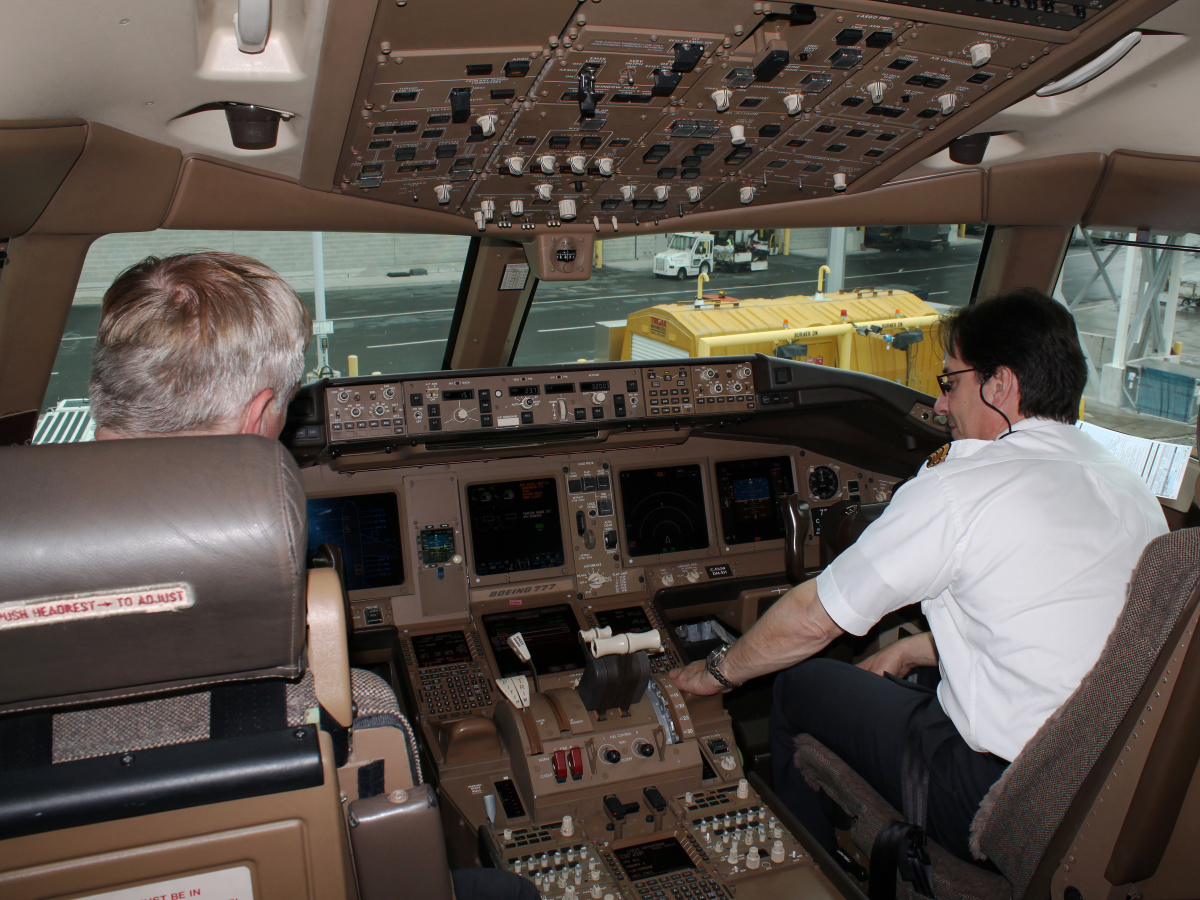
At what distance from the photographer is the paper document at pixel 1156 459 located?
3066 millimetres

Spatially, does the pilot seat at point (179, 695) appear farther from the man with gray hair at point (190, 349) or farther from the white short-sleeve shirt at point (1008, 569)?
the white short-sleeve shirt at point (1008, 569)

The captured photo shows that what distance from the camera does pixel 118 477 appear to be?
32.4 inches

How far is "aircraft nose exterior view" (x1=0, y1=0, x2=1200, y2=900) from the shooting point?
916 mm

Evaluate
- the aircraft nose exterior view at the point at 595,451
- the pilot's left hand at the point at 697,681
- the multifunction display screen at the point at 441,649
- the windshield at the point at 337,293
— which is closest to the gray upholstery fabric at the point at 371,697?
the aircraft nose exterior view at the point at 595,451

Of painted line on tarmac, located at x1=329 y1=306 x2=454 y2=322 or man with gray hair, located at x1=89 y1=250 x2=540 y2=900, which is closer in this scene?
man with gray hair, located at x1=89 y1=250 x2=540 y2=900

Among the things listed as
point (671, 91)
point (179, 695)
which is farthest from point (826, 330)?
point (179, 695)

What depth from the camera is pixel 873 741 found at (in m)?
1.91

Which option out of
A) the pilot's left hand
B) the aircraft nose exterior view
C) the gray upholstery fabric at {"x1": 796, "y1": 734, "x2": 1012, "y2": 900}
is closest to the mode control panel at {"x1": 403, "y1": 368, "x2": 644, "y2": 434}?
the aircraft nose exterior view

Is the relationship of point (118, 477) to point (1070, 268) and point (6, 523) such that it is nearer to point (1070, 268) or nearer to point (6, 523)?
point (6, 523)

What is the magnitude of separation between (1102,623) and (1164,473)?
6.31 ft

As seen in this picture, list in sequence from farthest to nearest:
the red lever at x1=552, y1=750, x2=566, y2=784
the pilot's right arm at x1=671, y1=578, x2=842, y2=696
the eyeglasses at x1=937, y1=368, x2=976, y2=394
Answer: the red lever at x1=552, y1=750, x2=566, y2=784
the eyeglasses at x1=937, y1=368, x2=976, y2=394
the pilot's right arm at x1=671, y1=578, x2=842, y2=696

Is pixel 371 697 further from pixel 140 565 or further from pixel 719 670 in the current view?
pixel 719 670

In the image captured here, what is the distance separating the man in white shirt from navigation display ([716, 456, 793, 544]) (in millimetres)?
1480

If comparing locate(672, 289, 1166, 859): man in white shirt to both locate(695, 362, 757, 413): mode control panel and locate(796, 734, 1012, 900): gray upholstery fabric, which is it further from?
locate(695, 362, 757, 413): mode control panel
